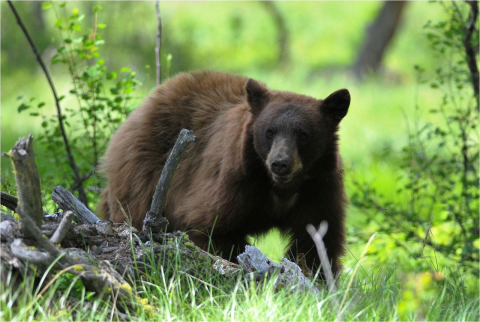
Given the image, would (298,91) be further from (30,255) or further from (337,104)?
→ (30,255)

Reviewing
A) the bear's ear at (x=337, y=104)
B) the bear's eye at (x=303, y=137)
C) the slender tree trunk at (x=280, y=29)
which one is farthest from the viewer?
the slender tree trunk at (x=280, y=29)

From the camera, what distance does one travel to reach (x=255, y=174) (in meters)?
4.86

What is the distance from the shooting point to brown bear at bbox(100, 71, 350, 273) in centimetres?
475

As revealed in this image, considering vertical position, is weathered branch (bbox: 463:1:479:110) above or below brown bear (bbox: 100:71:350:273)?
above

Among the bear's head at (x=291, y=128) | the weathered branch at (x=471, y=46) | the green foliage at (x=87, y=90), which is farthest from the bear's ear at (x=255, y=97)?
the weathered branch at (x=471, y=46)

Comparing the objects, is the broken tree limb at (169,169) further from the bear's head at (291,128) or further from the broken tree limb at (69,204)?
the bear's head at (291,128)

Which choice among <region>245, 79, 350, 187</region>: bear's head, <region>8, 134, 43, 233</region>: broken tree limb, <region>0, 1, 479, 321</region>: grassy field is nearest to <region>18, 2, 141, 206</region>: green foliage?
<region>0, 1, 479, 321</region>: grassy field

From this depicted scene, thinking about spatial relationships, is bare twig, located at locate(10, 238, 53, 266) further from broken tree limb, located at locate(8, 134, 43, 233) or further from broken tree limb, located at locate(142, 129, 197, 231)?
broken tree limb, located at locate(142, 129, 197, 231)

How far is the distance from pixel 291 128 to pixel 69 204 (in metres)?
1.74

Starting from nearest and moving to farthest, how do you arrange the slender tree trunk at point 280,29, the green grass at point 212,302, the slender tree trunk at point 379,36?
the green grass at point 212,302 → the slender tree trunk at point 379,36 → the slender tree trunk at point 280,29

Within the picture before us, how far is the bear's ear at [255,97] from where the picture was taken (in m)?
4.96

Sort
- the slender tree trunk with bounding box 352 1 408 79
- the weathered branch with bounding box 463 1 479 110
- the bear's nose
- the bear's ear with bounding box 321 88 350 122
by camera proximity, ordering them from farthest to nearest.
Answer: the slender tree trunk with bounding box 352 1 408 79, the weathered branch with bounding box 463 1 479 110, the bear's ear with bounding box 321 88 350 122, the bear's nose

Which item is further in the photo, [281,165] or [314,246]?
[314,246]

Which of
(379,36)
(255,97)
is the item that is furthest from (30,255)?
(379,36)
